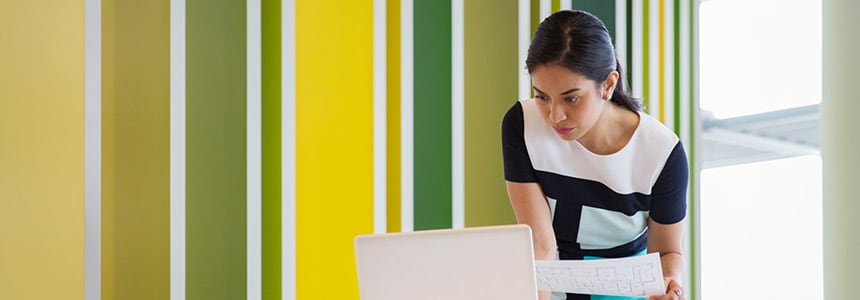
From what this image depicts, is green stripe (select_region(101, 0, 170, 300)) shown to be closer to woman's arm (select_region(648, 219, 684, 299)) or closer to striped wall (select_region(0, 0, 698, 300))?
striped wall (select_region(0, 0, 698, 300))

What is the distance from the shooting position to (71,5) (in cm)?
247

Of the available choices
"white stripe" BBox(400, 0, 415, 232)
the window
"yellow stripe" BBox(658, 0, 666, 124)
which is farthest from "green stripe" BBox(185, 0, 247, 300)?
the window

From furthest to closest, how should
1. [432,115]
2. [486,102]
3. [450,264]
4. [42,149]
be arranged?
1. [486,102]
2. [432,115]
3. [42,149]
4. [450,264]

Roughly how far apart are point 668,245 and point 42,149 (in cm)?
191

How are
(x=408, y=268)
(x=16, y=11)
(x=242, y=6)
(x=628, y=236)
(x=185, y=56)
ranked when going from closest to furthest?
(x=408, y=268) < (x=16, y=11) < (x=185, y=56) < (x=242, y=6) < (x=628, y=236)

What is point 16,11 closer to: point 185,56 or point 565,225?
point 185,56


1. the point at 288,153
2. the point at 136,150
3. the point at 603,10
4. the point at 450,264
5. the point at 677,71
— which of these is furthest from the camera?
the point at 677,71

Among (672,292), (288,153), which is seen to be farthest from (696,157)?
(288,153)

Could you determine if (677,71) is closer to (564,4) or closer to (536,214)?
(564,4)

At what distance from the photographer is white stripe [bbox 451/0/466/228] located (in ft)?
11.1

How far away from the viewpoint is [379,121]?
3184mm

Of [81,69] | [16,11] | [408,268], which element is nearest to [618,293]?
[408,268]

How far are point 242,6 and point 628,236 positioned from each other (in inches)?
57.0

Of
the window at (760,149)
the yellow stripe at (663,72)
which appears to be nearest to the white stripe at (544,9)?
the yellow stripe at (663,72)
